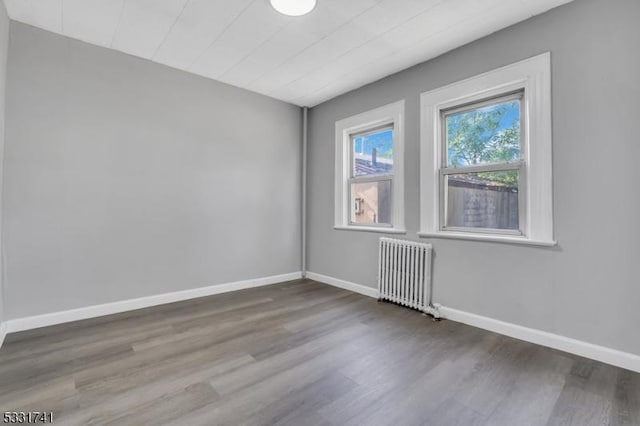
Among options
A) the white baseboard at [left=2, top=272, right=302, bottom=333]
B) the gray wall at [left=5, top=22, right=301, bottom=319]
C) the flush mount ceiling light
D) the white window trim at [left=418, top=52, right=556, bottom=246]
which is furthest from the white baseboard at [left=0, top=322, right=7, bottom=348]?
the white window trim at [left=418, top=52, right=556, bottom=246]

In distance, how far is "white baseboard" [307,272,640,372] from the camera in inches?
77.0

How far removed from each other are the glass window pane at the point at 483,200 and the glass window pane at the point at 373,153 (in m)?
0.86

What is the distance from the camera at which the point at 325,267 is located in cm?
425

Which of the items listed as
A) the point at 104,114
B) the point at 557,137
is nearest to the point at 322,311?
the point at 557,137

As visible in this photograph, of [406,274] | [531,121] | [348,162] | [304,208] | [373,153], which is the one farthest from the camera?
[304,208]

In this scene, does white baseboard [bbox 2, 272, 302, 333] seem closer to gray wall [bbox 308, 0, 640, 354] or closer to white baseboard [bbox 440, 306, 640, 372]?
white baseboard [bbox 440, 306, 640, 372]

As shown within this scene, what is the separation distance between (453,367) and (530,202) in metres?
1.45

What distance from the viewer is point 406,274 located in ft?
10.3

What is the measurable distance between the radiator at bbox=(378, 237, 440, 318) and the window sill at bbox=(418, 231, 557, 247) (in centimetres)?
15

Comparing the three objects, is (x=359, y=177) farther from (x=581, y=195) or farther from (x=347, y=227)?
(x=581, y=195)

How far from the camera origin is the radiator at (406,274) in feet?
9.78

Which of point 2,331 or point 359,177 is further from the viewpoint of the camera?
point 359,177

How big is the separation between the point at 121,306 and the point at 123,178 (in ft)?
4.29

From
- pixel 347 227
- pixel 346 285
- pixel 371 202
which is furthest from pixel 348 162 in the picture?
pixel 346 285
